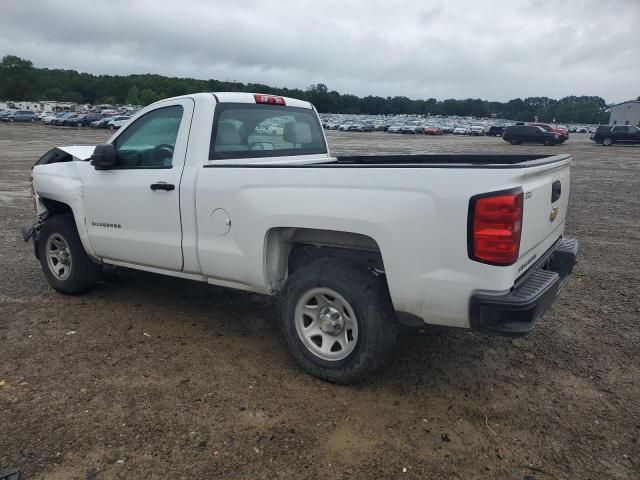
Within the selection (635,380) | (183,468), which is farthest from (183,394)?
(635,380)

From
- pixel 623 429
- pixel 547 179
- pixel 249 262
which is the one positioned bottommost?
pixel 623 429

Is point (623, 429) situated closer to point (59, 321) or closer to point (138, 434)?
point (138, 434)

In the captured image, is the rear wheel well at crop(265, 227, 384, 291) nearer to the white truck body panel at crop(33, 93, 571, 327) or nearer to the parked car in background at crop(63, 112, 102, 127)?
the white truck body panel at crop(33, 93, 571, 327)

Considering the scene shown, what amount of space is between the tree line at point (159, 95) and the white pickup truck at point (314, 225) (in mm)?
122394

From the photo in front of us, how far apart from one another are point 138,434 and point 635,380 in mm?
3397

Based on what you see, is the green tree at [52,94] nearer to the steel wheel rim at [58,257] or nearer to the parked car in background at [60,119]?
the parked car in background at [60,119]

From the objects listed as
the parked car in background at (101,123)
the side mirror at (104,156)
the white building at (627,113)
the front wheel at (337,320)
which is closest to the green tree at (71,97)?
the parked car in background at (101,123)

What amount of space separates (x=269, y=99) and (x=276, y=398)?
2.69 m

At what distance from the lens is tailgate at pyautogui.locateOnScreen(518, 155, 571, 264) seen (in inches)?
123

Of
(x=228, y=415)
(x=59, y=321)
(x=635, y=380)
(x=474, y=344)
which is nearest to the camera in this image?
(x=228, y=415)

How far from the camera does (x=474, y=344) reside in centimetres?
443

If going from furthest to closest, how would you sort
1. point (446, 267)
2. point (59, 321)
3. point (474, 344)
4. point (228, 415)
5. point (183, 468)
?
point (59, 321) → point (474, 344) → point (228, 415) → point (446, 267) → point (183, 468)

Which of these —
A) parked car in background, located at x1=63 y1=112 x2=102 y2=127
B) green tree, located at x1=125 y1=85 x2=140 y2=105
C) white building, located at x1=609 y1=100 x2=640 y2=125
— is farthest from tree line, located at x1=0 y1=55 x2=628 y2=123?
parked car in background, located at x1=63 y1=112 x2=102 y2=127

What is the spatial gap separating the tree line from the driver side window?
122348mm
